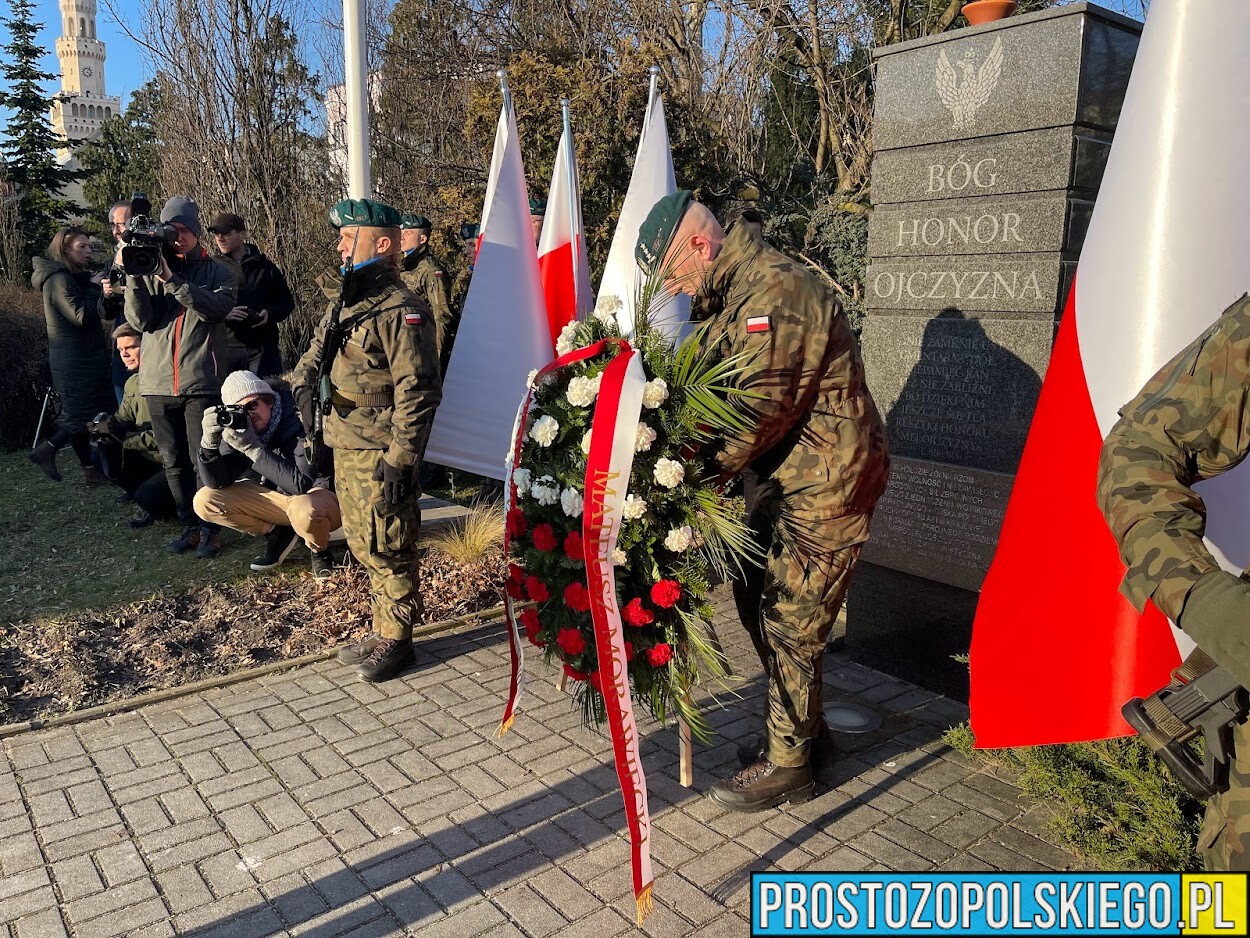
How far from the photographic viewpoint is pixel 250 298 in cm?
745

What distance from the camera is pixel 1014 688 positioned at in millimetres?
3109

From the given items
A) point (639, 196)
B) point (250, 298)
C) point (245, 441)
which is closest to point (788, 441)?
point (639, 196)

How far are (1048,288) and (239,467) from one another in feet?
16.6

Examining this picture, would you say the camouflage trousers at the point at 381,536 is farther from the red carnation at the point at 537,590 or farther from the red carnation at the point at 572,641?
the red carnation at the point at 572,641

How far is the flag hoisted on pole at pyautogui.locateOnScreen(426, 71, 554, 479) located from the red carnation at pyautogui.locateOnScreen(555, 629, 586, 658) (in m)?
3.39

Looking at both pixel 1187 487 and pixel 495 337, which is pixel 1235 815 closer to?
pixel 1187 487

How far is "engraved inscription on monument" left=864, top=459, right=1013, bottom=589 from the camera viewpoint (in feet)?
13.8

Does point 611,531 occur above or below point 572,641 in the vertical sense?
above

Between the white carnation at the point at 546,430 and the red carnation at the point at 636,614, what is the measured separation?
0.65m

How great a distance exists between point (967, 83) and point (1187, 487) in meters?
2.88

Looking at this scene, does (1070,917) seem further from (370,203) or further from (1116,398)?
(370,203)

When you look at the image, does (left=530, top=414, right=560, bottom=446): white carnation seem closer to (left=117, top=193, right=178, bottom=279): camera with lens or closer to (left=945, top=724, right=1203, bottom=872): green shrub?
(left=945, top=724, right=1203, bottom=872): green shrub

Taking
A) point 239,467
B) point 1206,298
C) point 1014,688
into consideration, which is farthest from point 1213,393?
point 239,467

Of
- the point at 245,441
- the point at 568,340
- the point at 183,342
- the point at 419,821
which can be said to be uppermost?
the point at 568,340
